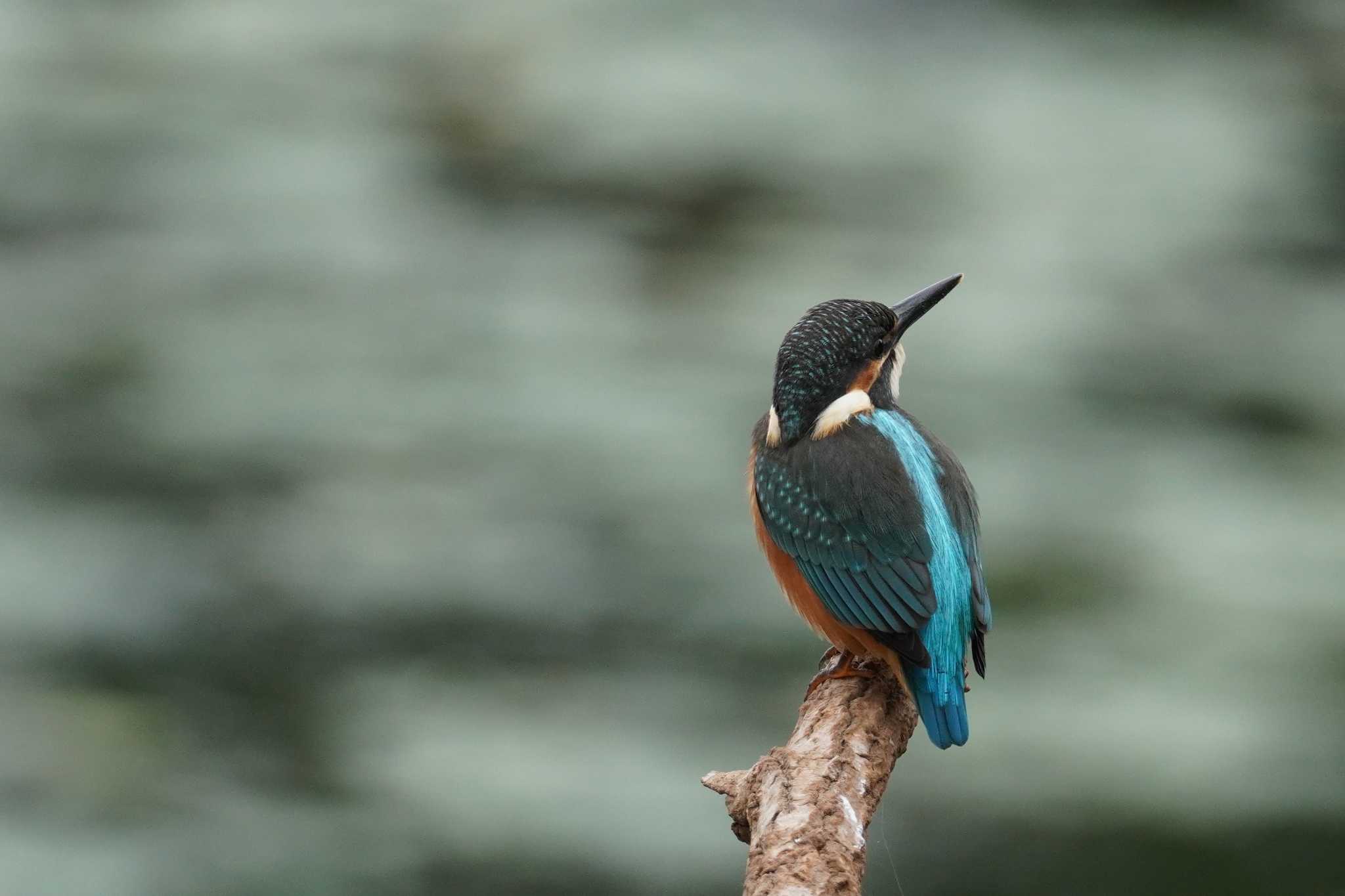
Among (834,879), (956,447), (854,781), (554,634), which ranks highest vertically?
(956,447)

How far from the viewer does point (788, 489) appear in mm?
3117

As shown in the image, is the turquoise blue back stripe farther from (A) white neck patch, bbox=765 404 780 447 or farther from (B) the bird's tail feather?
(A) white neck patch, bbox=765 404 780 447

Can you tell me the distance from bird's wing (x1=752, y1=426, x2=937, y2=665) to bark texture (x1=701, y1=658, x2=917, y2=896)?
17 cm

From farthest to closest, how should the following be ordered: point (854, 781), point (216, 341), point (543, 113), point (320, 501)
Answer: point (543, 113), point (216, 341), point (320, 501), point (854, 781)

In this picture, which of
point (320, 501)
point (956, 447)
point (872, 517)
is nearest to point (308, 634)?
point (320, 501)

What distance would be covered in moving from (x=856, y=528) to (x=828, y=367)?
302 millimetres

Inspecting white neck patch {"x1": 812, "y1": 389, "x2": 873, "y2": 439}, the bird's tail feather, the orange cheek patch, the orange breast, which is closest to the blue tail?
the bird's tail feather

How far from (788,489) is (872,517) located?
0.18m

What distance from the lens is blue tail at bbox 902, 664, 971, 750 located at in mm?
2766

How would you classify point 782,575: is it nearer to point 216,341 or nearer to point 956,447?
point 956,447

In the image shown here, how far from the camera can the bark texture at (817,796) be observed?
2.04m

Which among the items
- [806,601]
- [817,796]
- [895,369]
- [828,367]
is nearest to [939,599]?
[806,601]

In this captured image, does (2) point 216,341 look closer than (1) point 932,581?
No

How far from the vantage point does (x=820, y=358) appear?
3.12 m
